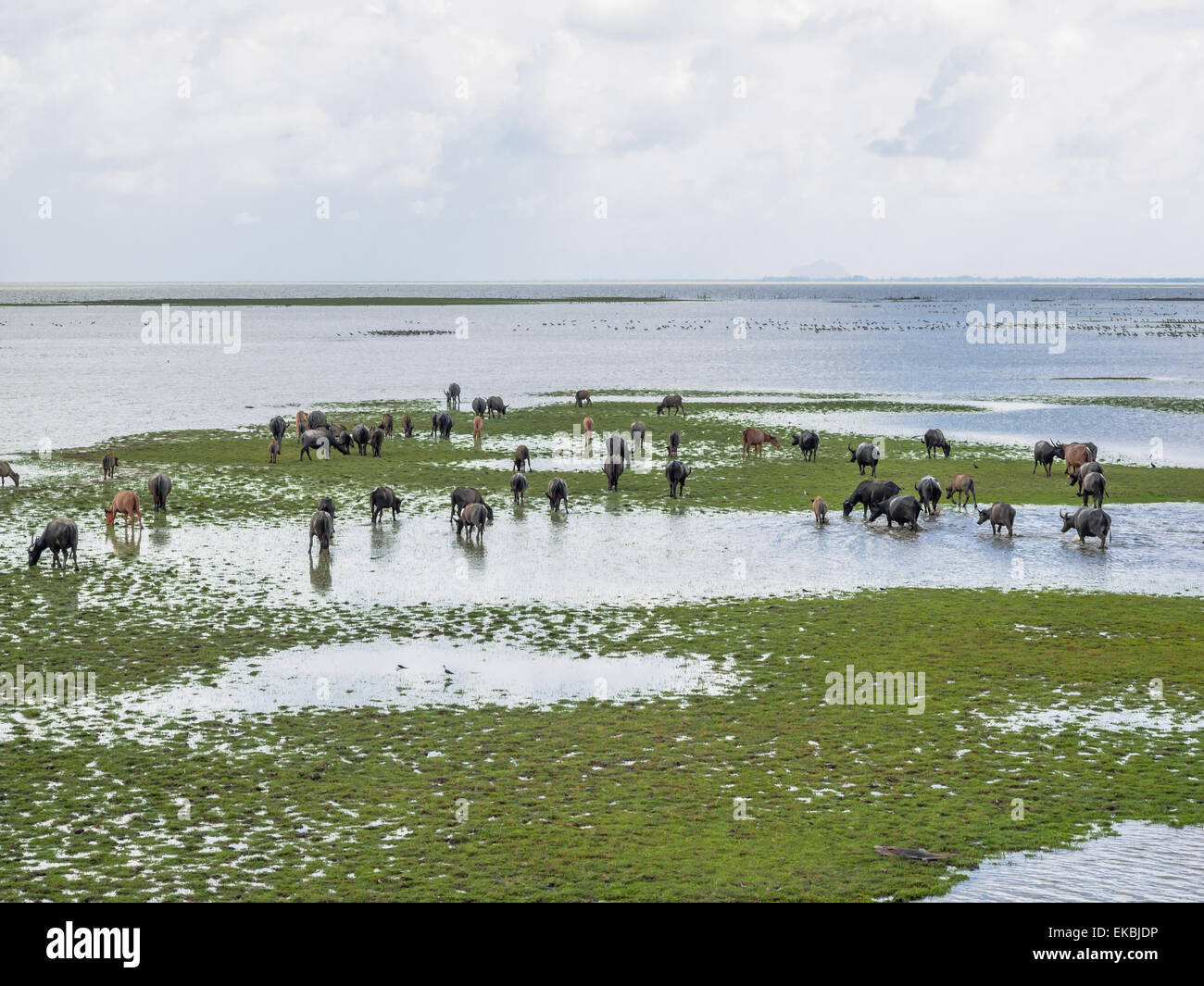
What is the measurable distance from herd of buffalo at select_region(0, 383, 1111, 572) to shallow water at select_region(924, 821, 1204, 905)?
18405 millimetres

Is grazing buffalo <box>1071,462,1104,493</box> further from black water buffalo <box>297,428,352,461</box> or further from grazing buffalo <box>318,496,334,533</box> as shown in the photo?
black water buffalo <box>297,428,352,461</box>

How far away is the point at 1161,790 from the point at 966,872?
3829 mm

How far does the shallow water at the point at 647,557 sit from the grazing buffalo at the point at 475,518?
411mm

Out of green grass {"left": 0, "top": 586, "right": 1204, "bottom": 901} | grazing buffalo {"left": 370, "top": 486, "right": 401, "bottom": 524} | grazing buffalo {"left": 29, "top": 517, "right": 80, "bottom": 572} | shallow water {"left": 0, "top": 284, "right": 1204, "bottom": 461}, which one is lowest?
green grass {"left": 0, "top": 586, "right": 1204, "bottom": 901}

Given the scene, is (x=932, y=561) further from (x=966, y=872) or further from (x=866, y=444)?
(x=966, y=872)

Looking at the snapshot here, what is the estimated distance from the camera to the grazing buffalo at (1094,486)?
34.5 m

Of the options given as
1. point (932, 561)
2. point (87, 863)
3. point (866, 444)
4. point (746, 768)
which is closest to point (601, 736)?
point (746, 768)

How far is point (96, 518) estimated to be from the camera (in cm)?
3397

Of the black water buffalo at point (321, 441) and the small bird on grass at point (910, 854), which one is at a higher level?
the black water buffalo at point (321, 441)

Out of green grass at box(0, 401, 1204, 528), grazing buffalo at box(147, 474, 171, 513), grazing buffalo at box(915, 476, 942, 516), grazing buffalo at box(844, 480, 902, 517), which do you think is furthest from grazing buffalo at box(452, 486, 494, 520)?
grazing buffalo at box(915, 476, 942, 516)

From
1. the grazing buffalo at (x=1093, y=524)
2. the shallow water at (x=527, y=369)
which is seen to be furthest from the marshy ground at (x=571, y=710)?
the shallow water at (x=527, y=369)

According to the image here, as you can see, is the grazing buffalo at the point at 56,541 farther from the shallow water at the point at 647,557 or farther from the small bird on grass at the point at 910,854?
the small bird on grass at the point at 910,854

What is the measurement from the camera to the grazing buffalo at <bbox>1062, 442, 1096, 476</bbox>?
39.6m

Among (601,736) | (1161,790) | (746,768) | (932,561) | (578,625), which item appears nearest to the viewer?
(1161,790)
